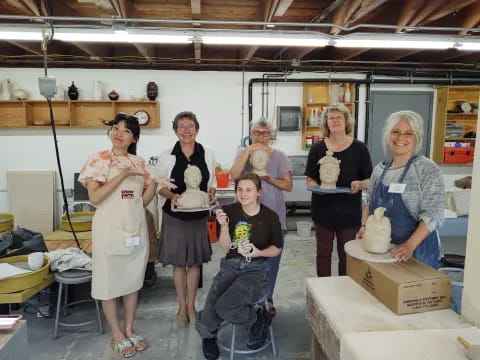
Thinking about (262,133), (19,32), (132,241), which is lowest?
(132,241)

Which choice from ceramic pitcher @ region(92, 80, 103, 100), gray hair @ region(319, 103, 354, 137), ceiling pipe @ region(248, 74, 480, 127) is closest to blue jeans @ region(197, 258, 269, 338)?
gray hair @ region(319, 103, 354, 137)

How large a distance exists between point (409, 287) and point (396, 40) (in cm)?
252

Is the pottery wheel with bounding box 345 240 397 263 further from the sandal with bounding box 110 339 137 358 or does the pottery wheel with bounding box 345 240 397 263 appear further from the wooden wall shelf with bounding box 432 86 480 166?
the wooden wall shelf with bounding box 432 86 480 166

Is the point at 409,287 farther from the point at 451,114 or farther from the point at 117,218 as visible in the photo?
the point at 451,114

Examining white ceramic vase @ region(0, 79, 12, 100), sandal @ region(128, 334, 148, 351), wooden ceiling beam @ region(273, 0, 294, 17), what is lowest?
sandal @ region(128, 334, 148, 351)

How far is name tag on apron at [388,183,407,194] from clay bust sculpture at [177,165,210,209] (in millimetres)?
1177

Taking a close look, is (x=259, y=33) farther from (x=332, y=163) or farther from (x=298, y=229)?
(x=298, y=229)

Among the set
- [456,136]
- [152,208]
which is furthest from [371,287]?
[456,136]

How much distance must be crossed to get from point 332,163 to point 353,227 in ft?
1.47

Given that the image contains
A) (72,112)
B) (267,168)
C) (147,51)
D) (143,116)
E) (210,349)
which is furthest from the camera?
(143,116)

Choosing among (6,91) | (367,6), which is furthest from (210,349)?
(6,91)

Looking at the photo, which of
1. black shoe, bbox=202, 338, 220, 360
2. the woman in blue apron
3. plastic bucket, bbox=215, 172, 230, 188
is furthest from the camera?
plastic bucket, bbox=215, 172, 230, 188

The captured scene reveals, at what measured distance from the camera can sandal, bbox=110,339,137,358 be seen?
2.34 metres

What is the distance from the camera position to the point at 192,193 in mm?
2490
